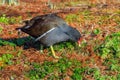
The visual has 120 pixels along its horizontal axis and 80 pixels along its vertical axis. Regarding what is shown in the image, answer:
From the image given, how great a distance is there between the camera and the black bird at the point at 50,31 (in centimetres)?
961

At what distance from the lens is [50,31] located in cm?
961

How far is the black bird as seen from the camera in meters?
9.61

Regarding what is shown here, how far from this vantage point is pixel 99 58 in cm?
948

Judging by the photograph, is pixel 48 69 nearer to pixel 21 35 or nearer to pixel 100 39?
pixel 100 39

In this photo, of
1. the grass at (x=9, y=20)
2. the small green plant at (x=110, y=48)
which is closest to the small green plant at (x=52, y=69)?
Result: the small green plant at (x=110, y=48)

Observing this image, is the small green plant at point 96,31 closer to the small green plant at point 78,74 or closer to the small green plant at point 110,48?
the small green plant at point 110,48

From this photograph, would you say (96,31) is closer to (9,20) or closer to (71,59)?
(71,59)

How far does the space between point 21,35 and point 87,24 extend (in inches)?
85.8

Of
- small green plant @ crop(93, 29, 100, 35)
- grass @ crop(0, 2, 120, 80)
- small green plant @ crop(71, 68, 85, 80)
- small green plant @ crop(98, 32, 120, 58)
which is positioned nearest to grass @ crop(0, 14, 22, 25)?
grass @ crop(0, 2, 120, 80)

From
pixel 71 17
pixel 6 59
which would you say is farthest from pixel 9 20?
pixel 6 59

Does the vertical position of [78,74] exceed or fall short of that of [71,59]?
it falls short

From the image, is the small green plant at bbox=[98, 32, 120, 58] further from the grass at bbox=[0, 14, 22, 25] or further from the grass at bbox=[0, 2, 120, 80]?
the grass at bbox=[0, 14, 22, 25]

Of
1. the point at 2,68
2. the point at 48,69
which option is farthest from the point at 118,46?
the point at 2,68

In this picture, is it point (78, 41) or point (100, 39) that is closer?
point (78, 41)
